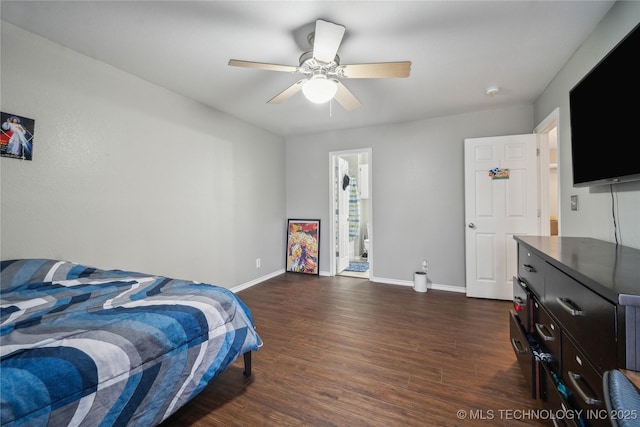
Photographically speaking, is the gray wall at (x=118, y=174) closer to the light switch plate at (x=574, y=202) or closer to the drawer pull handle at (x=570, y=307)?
the drawer pull handle at (x=570, y=307)

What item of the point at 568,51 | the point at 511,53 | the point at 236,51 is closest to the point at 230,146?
the point at 236,51

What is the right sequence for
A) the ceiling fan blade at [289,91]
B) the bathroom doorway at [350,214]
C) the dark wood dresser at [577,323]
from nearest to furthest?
1. the dark wood dresser at [577,323]
2. the ceiling fan blade at [289,91]
3. the bathroom doorway at [350,214]

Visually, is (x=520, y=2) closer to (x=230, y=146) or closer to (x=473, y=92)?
(x=473, y=92)

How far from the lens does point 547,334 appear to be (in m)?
1.39

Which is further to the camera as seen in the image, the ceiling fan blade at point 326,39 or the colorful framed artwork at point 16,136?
the colorful framed artwork at point 16,136

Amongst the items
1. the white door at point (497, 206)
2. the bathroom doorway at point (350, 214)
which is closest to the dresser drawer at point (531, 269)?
the white door at point (497, 206)

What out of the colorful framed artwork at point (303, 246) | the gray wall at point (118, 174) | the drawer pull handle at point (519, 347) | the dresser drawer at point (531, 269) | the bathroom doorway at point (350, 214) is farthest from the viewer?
the colorful framed artwork at point (303, 246)

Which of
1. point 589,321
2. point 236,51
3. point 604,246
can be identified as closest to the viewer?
point 589,321

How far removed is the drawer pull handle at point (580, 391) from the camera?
0.91 metres

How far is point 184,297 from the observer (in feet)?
5.26

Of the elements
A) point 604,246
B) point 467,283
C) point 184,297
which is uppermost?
point 604,246

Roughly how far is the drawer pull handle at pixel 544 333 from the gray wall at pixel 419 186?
245 cm

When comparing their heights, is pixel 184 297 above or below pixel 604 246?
below

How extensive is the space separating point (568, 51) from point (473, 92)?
0.89 metres
